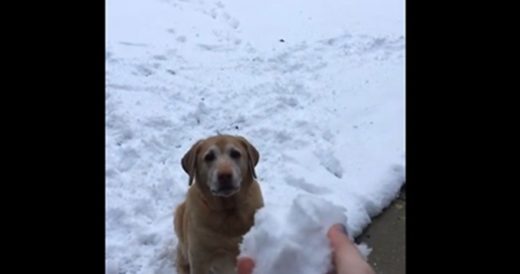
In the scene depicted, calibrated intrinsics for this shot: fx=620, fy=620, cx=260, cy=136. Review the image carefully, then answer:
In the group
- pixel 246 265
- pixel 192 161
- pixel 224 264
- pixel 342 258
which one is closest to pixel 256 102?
pixel 192 161

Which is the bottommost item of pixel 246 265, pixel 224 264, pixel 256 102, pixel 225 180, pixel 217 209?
pixel 224 264

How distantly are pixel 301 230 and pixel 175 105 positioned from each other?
344cm

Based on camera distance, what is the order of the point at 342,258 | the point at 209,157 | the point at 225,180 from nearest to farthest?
the point at 342,258, the point at 225,180, the point at 209,157

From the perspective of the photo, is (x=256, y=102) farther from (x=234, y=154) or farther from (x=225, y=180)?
(x=225, y=180)

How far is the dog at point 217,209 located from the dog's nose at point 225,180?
11cm

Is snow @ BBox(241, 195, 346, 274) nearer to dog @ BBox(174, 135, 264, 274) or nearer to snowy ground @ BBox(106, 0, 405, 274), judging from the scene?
snowy ground @ BBox(106, 0, 405, 274)

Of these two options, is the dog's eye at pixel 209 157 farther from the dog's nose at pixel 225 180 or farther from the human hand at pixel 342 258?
the human hand at pixel 342 258

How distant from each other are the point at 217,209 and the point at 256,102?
8.40 ft

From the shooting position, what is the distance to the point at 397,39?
24.8ft

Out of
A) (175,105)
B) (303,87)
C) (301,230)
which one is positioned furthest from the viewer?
(303,87)

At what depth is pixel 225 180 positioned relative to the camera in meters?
3.11

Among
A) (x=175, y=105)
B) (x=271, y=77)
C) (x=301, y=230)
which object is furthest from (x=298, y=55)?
(x=301, y=230)
